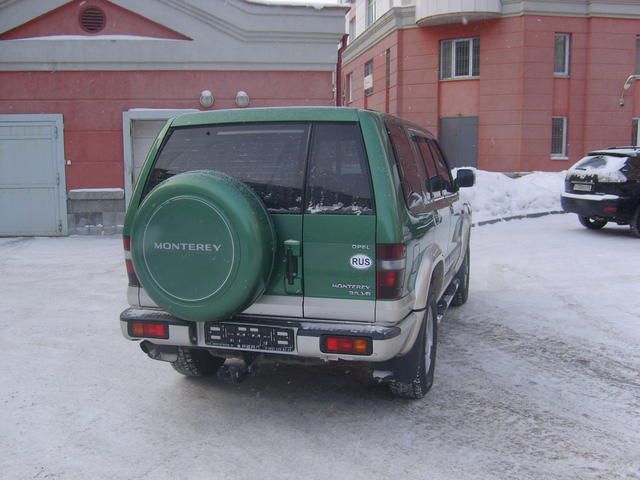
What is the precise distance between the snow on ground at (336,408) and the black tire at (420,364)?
0.12 metres

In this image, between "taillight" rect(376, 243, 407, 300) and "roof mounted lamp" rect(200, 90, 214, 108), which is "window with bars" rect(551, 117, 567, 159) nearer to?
"roof mounted lamp" rect(200, 90, 214, 108)

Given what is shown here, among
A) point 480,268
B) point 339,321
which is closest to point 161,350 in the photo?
point 339,321

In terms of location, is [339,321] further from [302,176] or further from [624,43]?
[624,43]

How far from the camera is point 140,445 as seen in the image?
3875 millimetres

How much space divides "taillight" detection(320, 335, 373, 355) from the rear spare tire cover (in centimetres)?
50

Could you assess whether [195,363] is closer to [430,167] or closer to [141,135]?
[430,167]

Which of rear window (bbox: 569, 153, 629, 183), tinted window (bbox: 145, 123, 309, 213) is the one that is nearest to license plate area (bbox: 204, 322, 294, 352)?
tinted window (bbox: 145, 123, 309, 213)

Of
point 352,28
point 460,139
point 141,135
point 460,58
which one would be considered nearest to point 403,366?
point 141,135

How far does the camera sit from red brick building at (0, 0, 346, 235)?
40.9 ft

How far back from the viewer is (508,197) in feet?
53.8

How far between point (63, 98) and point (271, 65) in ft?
13.6

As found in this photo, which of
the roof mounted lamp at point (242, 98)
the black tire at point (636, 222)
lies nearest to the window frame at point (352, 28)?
the roof mounted lamp at point (242, 98)

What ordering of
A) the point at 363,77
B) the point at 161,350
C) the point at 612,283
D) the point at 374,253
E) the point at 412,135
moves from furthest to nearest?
the point at 363,77
the point at 612,283
the point at 412,135
the point at 161,350
the point at 374,253

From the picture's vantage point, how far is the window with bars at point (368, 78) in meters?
27.2
